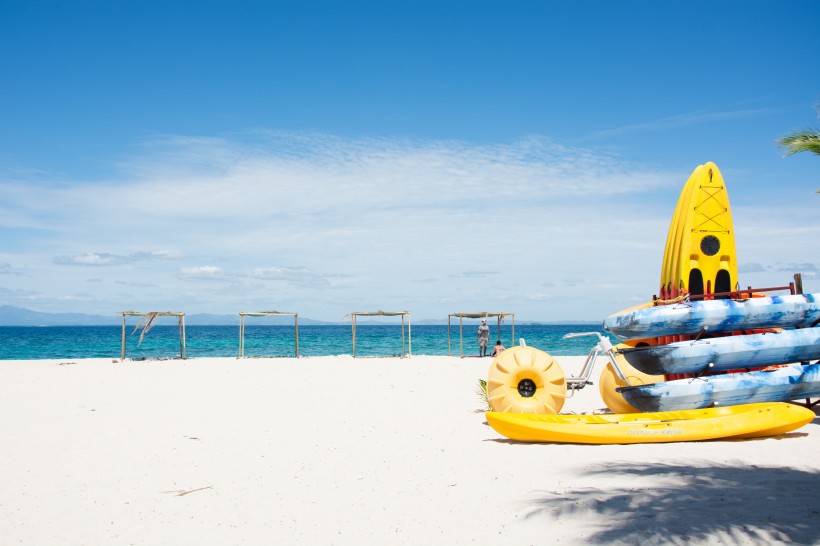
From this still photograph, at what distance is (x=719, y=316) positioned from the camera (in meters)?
9.35

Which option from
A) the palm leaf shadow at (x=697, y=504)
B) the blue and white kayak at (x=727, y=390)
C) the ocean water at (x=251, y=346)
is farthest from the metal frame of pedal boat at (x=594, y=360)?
the ocean water at (x=251, y=346)

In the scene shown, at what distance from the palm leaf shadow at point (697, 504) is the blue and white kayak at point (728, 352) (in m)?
1.87

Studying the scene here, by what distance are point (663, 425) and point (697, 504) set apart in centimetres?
Answer: 301

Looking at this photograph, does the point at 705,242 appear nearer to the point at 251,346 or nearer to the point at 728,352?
the point at 728,352

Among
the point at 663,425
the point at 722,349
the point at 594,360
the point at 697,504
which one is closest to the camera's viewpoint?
the point at 697,504

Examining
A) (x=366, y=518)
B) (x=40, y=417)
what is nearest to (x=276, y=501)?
(x=366, y=518)

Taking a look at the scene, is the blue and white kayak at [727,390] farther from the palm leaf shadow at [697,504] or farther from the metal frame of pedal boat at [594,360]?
the palm leaf shadow at [697,504]

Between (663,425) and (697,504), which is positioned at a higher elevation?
(663,425)

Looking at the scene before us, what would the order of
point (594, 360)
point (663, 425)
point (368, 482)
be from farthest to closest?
Result: 1. point (594, 360)
2. point (663, 425)
3. point (368, 482)

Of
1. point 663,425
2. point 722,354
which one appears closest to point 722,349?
point 722,354

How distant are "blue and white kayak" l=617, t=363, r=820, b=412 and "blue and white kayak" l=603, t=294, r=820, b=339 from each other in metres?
0.66

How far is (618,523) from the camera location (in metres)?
5.62

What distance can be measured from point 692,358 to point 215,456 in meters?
6.35

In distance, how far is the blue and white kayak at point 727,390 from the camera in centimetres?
931
